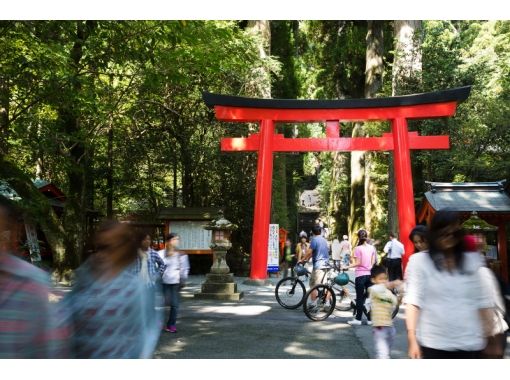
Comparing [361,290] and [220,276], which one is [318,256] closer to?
[361,290]

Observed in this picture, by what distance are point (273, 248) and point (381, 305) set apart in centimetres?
1243

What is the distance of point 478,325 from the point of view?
9.93 ft

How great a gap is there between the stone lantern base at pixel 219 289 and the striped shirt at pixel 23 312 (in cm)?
923

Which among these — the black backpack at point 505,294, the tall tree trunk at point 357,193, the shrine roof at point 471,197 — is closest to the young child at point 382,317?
the black backpack at point 505,294

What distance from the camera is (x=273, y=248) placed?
57.4 ft

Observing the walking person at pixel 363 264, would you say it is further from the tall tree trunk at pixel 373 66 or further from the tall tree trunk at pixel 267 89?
the tall tree trunk at pixel 373 66

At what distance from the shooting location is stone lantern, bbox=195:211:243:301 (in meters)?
11.7

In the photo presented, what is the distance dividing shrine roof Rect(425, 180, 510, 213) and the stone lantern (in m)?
5.59

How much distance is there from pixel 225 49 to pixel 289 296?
7.11 m

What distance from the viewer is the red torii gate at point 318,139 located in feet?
49.1

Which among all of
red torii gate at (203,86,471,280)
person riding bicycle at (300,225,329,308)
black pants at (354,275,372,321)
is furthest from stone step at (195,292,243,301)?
black pants at (354,275,372,321)

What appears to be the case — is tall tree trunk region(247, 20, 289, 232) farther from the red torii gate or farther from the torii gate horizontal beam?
the torii gate horizontal beam

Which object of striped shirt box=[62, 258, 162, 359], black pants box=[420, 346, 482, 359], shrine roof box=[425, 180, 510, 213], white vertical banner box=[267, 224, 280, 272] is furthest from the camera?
white vertical banner box=[267, 224, 280, 272]

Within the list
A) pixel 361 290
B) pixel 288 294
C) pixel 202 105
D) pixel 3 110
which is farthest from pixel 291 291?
pixel 202 105
